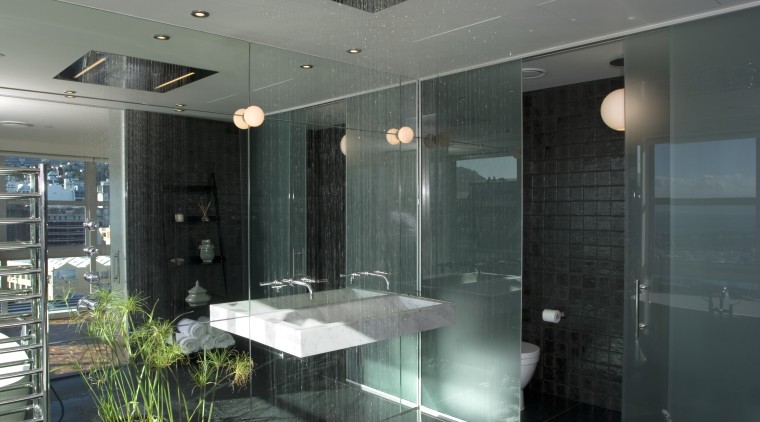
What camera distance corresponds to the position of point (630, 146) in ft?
10.8

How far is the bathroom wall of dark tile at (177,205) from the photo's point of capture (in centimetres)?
287

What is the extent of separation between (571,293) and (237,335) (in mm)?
2781

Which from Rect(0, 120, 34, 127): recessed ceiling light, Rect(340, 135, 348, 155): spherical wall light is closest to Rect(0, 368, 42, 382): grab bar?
Rect(0, 120, 34, 127): recessed ceiling light

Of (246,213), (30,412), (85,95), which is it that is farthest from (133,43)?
(30,412)

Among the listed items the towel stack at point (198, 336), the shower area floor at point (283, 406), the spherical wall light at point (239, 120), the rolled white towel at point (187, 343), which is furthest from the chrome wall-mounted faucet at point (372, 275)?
the spherical wall light at point (239, 120)

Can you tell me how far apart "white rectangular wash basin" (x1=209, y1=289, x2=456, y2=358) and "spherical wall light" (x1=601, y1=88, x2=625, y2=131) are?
1.71 metres

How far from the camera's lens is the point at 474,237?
4039 millimetres

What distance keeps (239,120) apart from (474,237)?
6.09 feet

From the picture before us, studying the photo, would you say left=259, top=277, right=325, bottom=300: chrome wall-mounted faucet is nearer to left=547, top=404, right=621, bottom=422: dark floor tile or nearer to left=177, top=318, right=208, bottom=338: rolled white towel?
left=177, top=318, right=208, bottom=338: rolled white towel

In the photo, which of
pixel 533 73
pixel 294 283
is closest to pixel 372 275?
pixel 294 283

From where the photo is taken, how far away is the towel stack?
3.07 meters

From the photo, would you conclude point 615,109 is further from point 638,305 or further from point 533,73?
point 638,305

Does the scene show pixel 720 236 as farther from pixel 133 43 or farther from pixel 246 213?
pixel 133 43

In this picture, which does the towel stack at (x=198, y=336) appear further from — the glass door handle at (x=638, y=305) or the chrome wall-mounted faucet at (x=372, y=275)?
the glass door handle at (x=638, y=305)
